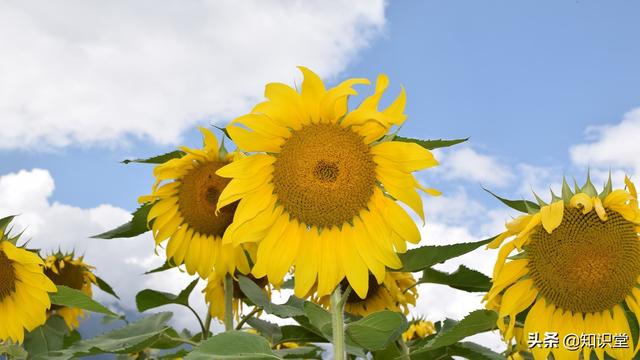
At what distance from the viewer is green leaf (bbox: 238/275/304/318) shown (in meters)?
3.49

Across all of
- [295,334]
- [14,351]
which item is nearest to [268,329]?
[295,334]

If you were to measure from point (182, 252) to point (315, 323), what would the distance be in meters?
2.06

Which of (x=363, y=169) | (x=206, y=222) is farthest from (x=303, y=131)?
(x=206, y=222)

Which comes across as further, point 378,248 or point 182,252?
point 182,252

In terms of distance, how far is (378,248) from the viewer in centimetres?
307

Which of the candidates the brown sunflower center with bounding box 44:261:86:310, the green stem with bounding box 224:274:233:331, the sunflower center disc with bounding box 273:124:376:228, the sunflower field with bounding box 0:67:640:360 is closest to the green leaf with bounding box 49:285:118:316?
the sunflower field with bounding box 0:67:640:360

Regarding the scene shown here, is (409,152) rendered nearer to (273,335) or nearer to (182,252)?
(273,335)

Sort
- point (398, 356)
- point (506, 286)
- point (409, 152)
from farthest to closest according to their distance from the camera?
point (506, 286) < point (398, 356) < point (409, 152)

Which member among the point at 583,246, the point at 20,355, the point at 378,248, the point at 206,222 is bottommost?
the point at 20,355

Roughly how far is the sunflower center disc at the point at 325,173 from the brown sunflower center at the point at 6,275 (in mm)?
2438

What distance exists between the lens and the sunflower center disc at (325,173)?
9.93ft

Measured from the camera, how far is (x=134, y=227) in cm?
443

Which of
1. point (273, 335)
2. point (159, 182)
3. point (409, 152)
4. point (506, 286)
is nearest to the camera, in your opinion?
point (409, 152)

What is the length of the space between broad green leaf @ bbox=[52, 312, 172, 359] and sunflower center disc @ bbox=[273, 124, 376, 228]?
111 cm
